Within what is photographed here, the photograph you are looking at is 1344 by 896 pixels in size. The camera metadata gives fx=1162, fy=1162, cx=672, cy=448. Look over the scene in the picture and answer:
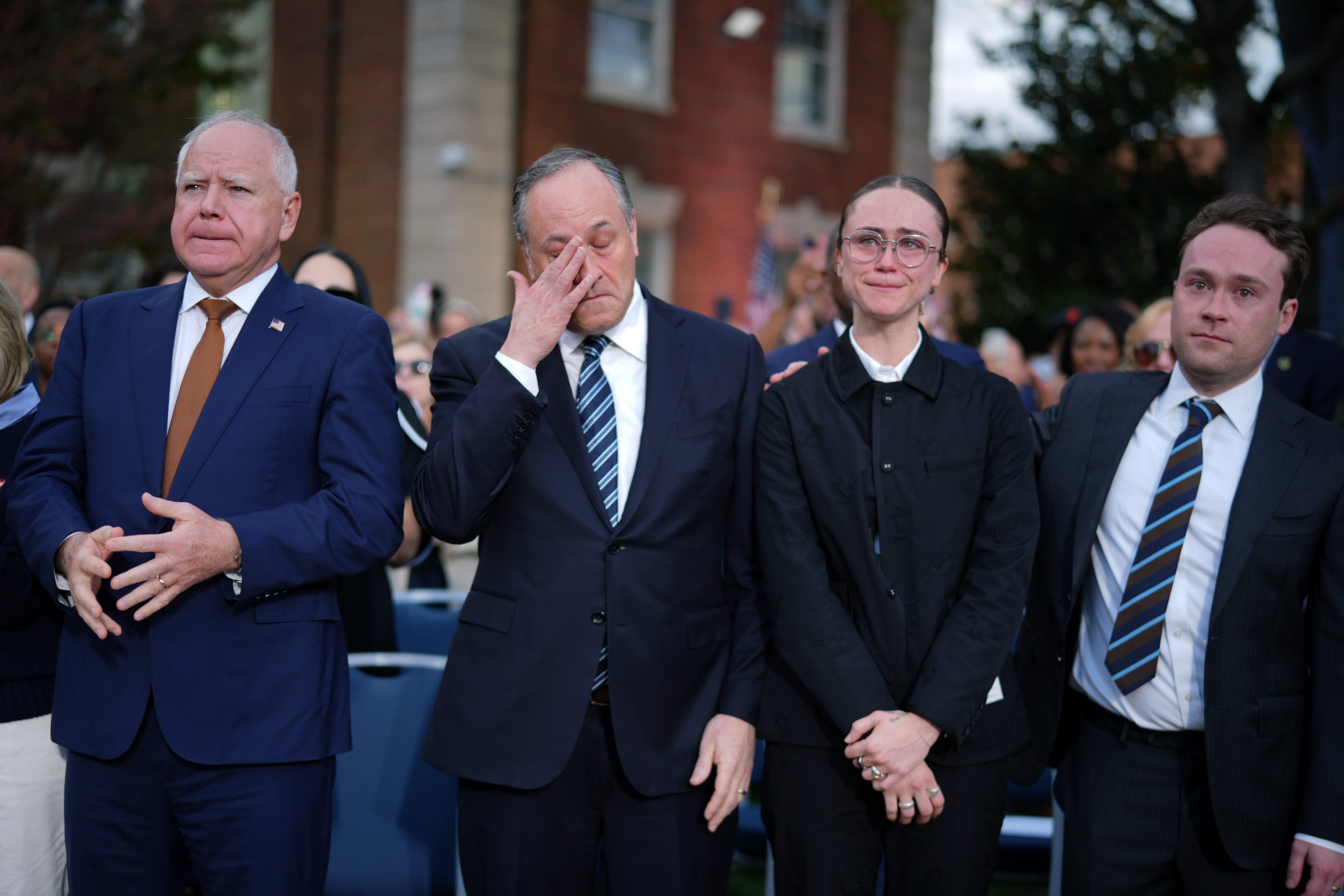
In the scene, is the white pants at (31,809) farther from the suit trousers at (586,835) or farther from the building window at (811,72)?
the building window at (811,72)

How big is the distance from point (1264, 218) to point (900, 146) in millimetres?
13511

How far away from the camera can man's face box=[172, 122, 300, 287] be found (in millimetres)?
2533

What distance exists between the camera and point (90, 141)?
320 inches

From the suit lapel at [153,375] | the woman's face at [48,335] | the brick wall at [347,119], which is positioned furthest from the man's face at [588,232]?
the brick wall at [347,119]

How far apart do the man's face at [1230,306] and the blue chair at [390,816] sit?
2.41 metres

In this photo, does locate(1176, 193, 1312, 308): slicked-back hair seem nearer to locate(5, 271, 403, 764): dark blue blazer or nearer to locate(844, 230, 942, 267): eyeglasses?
locate(844, 230, 942, 267): eyeglasses

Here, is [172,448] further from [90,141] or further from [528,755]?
[90,141]

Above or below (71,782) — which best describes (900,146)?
above

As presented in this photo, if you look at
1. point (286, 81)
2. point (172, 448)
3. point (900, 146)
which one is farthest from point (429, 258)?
point (172, 448)

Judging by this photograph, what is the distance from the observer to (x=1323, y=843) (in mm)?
2535

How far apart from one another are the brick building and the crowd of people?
31.4ft

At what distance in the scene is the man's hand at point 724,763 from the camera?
2.54m

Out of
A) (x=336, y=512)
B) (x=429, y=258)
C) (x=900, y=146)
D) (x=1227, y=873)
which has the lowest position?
(x=1227, y=873)

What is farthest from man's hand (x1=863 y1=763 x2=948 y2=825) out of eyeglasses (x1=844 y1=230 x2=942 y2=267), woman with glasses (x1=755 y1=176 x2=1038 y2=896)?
eyeglasses (x1=844 y1=230 x2=942 y2=267)
